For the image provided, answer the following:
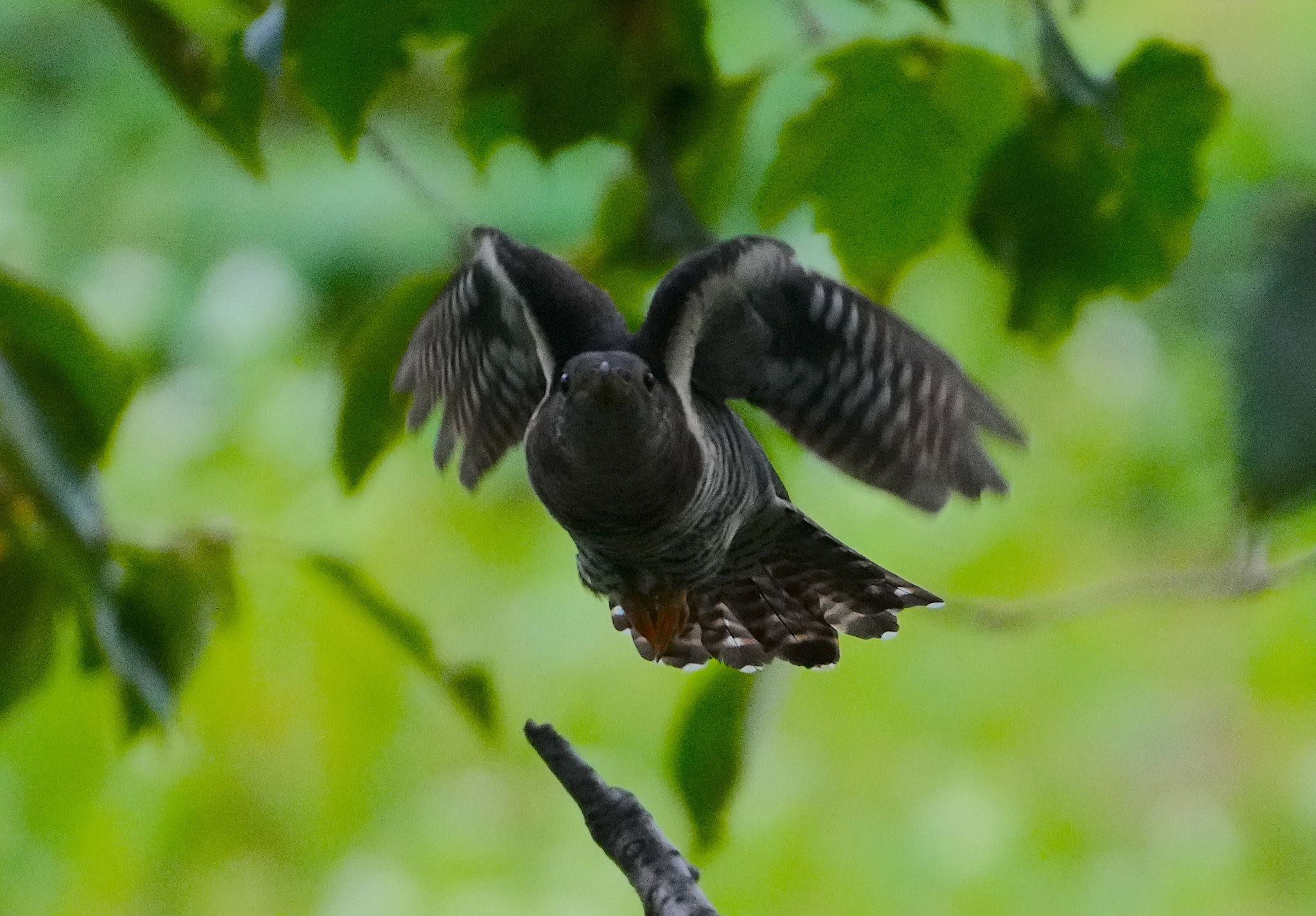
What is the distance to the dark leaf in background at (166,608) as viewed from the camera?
2.46 feet

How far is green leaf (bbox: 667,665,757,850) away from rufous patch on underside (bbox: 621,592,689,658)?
0.05m

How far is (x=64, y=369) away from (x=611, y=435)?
34 centimetres

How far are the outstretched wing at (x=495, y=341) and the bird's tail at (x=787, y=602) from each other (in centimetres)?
15

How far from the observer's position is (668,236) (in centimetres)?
72

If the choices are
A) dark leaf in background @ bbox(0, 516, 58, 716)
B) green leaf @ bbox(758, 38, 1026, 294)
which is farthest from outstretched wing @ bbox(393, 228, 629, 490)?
dark leaf in background @ bbox(0, 516, 58, 716)

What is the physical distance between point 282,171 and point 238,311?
42 centimetres

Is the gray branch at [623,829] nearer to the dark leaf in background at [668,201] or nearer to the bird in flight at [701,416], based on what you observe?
the bird in flight at [701,416]

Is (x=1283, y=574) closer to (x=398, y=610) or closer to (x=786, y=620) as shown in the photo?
(x=786, y=620)

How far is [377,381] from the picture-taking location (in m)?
0.69

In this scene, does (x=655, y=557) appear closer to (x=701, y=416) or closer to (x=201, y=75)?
(x=701, y=416)

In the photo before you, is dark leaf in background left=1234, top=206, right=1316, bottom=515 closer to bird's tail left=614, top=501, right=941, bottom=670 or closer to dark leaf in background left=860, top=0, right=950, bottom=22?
dark leaf in background left=860, top=0, right=950, bottom=22

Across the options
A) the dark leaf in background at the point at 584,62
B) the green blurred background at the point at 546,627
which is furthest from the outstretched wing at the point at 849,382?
the green blurred background at the point at 546,627

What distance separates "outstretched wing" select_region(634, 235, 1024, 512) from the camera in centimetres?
67

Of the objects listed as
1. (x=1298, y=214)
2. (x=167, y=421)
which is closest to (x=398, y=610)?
(x=1298, y=214)
